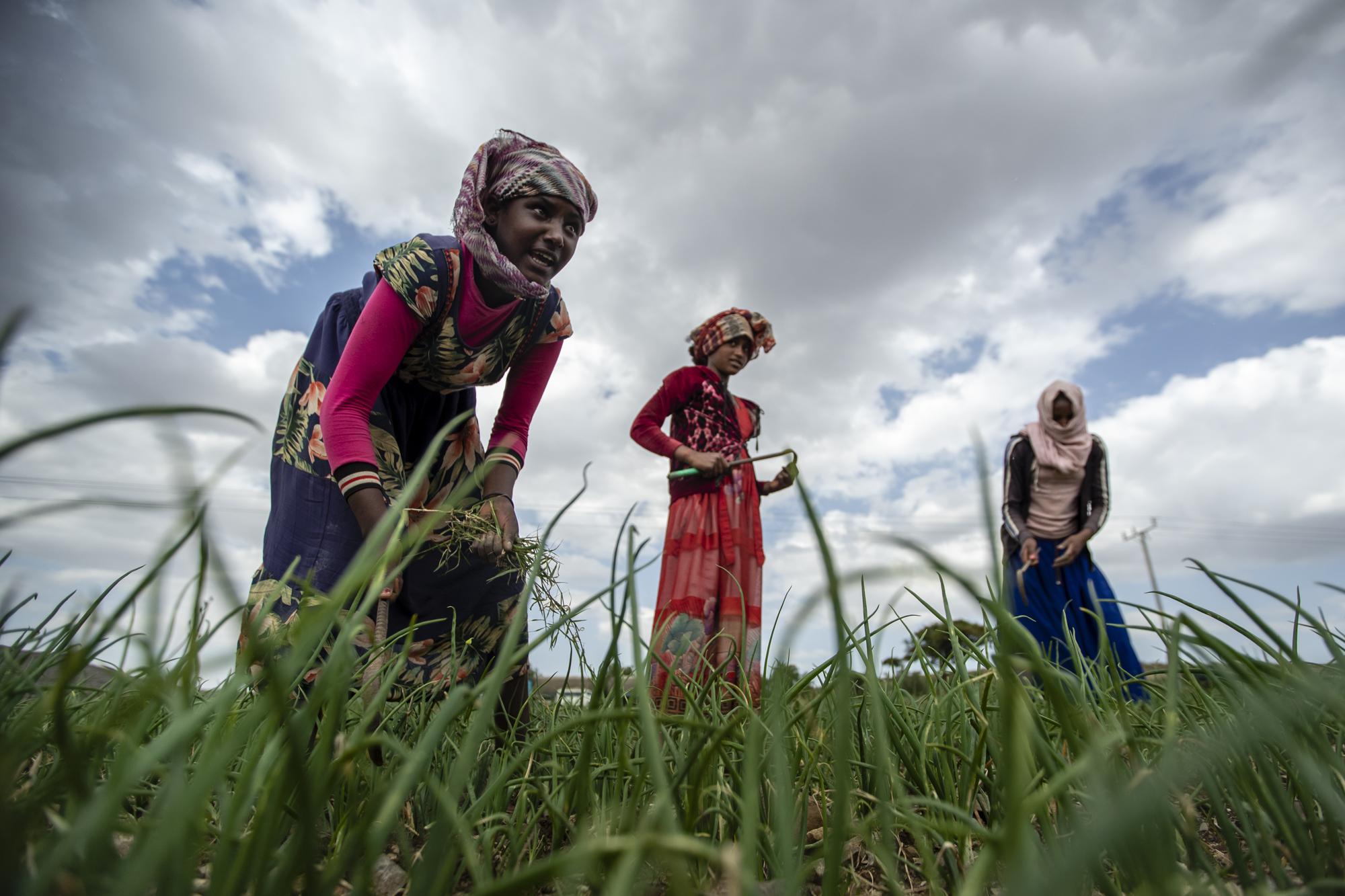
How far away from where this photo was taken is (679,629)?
352 centimetres

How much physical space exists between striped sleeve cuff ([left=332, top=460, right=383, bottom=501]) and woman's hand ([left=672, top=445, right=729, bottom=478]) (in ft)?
6.58

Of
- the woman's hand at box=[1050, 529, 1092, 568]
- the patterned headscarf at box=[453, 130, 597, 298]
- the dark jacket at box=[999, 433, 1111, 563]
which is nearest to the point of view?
the patterned headscarf at box=[453, 130, 597, 298]

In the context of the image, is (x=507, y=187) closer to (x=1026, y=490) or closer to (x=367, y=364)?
(x=367, y=364)

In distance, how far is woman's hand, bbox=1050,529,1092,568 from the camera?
4.41 meters

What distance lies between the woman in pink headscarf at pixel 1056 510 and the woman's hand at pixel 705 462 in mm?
2027

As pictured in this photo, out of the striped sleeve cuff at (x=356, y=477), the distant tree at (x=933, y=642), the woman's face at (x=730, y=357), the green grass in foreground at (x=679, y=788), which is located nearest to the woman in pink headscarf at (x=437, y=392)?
the striped sleeve cuff at (x=356, y=477)

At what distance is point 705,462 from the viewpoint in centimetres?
360

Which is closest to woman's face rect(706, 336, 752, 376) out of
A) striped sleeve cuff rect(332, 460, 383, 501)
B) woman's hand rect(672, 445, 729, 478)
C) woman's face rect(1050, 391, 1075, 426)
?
woman's hand rect(672, 445, 729, 478)

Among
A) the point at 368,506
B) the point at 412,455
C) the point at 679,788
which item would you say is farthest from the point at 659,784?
the point at 412,455

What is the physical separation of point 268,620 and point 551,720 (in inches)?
26.8

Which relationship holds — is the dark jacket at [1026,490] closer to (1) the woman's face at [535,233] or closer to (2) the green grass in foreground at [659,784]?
(1) the woman's face at [535,233]

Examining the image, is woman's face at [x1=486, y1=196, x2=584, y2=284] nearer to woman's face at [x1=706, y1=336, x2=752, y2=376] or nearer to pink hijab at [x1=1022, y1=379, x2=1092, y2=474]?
woman's face at [x1=706, y1=336, x2=752, y2=376]

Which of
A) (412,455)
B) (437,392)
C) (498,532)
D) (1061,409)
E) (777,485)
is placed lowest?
(498,532)

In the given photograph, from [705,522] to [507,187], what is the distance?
2079 mm
